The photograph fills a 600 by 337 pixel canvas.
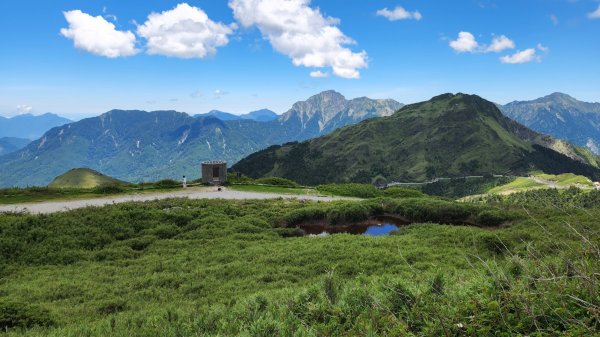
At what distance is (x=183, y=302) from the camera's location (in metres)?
13.7

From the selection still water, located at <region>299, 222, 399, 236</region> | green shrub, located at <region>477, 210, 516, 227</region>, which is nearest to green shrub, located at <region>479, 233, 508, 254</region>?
green shrub, located at <region>477, 210, 516, 227</region>

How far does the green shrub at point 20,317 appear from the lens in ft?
37.6

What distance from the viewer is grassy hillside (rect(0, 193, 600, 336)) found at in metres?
6.72

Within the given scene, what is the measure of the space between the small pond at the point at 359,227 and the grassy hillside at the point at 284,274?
1.29 m

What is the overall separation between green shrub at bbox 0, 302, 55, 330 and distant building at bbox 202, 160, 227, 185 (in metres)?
40.7

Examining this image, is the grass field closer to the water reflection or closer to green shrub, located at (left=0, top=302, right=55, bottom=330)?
the water reflection

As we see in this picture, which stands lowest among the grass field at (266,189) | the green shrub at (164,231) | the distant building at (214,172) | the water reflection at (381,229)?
the water reflection at (381,229)

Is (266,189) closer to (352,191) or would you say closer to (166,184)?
(352,191)

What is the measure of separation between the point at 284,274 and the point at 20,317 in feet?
32.0

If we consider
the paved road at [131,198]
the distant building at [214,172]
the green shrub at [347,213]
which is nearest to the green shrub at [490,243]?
the green shrub at [347,213]

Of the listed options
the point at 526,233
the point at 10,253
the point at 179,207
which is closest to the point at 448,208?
the point at 526,233

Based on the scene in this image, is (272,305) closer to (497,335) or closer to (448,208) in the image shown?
(497,335)

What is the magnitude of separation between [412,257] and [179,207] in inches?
871

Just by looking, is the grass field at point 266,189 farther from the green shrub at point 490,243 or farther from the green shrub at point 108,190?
the green shrub at point 490,243
